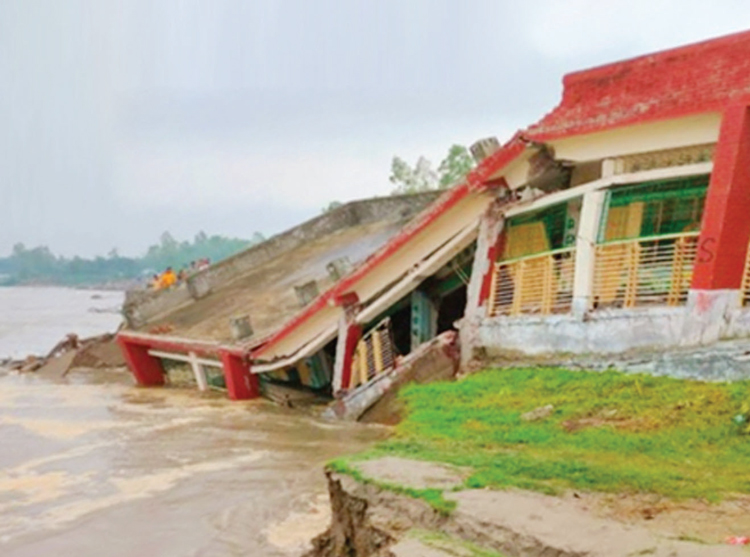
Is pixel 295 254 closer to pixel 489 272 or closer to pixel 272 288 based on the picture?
pixel 272 288

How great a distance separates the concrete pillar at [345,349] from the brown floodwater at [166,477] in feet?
2.78

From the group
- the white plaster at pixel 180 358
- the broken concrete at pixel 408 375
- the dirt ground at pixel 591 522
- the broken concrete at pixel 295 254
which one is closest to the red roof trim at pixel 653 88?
the broken concrete at pixel 408 375

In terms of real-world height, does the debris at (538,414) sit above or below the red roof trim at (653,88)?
below

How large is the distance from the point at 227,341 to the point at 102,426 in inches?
130

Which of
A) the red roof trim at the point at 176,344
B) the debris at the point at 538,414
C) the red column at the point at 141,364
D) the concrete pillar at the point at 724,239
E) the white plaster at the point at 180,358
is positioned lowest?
the red column at the point at 141,364

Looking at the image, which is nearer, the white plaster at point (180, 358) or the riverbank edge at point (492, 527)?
the riverbank edge at point (492, 527)

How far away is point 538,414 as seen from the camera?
9406 millimetres

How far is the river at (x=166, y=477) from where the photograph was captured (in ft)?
26.5

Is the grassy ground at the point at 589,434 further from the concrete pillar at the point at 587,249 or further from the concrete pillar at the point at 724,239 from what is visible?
the concrete pillar at the point at 587,249

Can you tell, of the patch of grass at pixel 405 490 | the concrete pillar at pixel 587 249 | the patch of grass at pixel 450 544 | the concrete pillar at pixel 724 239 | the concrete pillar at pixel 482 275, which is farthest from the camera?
the concrete pillar at pixel 482 275

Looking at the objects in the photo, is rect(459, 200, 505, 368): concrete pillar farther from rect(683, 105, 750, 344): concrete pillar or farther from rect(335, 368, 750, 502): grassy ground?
rect(683, 105, 750, 344): concrete pillar

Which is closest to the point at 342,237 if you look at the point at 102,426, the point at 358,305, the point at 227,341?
the point at 227,341

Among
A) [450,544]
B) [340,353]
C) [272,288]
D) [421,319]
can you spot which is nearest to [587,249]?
[421,319]

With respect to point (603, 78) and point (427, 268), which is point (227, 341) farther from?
point (603, 78)
